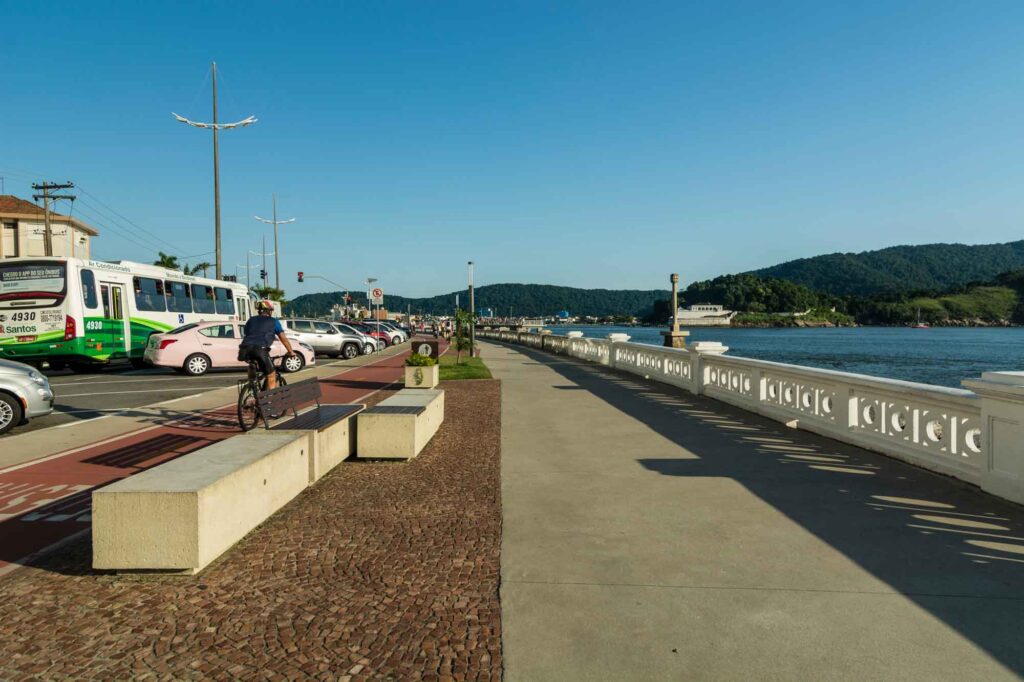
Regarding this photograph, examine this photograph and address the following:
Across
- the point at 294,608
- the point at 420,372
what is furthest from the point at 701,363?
the point at 294,608

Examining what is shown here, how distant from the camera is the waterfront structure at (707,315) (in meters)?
161

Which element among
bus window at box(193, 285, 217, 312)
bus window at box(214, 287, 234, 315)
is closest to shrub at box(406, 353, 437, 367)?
bus window at box(193, 285, 217, 312)

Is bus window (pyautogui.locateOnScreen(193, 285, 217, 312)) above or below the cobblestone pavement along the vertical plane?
above

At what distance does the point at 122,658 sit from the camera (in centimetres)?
307

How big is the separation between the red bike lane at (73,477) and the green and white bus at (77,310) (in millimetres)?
10228

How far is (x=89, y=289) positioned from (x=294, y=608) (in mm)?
19728

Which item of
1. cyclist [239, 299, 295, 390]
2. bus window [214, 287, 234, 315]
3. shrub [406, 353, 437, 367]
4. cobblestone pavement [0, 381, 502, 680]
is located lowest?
cobblestone pavement [0, 381, 502, 680]

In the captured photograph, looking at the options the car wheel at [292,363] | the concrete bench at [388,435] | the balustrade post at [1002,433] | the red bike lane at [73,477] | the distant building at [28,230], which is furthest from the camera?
the distant building at [28,230]

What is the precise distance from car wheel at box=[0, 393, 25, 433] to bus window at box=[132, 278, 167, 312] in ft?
42.6

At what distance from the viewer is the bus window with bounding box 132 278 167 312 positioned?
2164 cm

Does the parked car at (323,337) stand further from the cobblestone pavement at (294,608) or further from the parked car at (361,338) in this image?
the cobblestone pavement at (294,608)

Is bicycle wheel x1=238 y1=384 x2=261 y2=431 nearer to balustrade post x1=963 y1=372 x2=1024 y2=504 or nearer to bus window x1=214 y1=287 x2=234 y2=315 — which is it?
balustrade post x1=963 y1=372 x2=1024 y2=504

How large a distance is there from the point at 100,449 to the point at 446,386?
885 cm

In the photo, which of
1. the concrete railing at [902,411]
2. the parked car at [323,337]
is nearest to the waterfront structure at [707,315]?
the parked car at [323,337]
